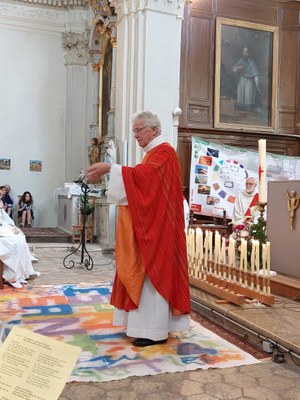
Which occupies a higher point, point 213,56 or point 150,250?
point 213,56

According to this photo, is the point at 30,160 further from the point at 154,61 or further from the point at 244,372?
the point at 244,372

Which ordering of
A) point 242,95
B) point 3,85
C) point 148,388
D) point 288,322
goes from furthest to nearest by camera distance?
point 3,85 < point 242,95 < point 288,322 < point 148,388

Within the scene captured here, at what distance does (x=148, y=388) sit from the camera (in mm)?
2930

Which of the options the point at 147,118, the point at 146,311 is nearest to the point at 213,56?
the point at 147,118

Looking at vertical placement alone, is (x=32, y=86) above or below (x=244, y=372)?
above

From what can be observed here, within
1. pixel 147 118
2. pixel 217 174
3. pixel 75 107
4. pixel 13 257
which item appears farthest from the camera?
pixel 75 107

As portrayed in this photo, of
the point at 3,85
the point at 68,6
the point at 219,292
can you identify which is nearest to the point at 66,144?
the point at 3,85

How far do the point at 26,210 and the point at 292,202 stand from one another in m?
9.90

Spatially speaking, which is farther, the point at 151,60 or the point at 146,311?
the point at 151,60

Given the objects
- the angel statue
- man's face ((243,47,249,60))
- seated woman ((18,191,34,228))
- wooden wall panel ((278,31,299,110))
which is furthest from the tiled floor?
seated woman ((18,191,34,228))

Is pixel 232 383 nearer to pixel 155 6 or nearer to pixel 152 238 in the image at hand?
pixel 152 238

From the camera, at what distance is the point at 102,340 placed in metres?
3.83

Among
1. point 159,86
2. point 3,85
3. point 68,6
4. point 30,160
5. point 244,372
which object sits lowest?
point 244,372

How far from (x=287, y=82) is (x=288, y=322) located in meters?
9.65
